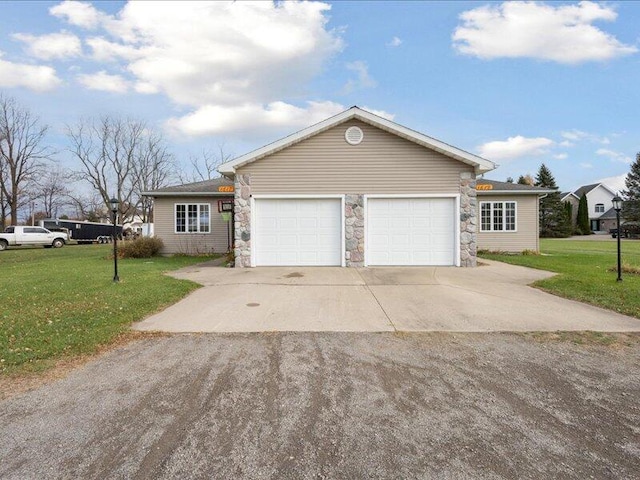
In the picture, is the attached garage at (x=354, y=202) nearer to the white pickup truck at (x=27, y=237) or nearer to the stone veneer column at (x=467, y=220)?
the stone veneer column at (x=467, y=220)

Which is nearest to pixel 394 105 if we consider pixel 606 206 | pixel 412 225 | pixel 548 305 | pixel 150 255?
pixel 412 225

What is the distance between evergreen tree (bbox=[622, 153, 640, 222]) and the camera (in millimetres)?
41125

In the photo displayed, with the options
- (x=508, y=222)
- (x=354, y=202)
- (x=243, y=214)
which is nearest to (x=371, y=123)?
(x=354, y=202)

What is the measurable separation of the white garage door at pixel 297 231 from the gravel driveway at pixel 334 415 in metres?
7.03

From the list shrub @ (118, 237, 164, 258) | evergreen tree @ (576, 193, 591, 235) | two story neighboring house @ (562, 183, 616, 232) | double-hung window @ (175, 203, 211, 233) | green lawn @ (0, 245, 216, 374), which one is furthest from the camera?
two story neighboring house @ (562, 183, 616, 232)

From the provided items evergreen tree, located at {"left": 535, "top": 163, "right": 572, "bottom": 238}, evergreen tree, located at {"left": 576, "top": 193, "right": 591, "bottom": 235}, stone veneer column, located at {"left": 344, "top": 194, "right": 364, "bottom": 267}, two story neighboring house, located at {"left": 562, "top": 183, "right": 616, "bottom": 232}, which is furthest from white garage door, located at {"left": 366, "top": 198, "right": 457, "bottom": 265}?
two story neighboring house, located at {"left": 562, "top": 183, "right": 616, "bottom": 232}

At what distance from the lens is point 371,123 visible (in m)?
11.2

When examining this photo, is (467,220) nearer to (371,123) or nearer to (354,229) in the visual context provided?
(354,229)

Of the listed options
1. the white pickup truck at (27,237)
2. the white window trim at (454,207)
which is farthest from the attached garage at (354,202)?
the white pickup truck at (27,237)

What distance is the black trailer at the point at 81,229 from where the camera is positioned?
1247 inches

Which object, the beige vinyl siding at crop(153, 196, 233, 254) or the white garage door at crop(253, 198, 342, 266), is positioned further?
the beige vinyl siding at crop(153, 196, 233, 254)

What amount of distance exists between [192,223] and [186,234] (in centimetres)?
60

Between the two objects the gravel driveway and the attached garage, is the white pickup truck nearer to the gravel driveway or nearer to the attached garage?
the attached garage

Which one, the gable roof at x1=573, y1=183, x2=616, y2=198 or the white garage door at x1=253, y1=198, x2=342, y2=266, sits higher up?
the gable roof at x1=573, y1=183, x2=616, y2=198
